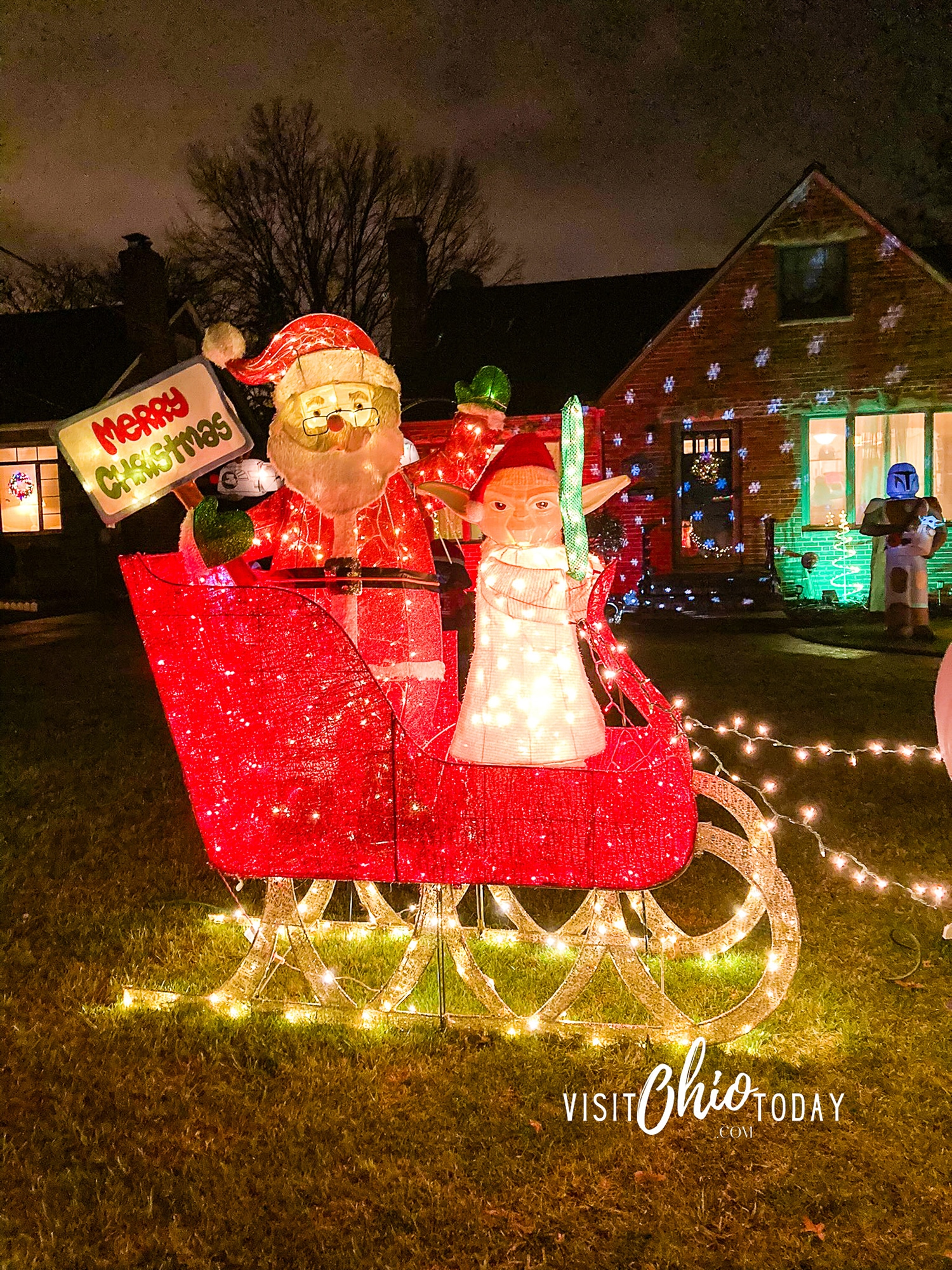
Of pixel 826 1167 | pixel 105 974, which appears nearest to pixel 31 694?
pixel 105 974

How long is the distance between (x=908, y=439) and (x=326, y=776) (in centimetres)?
1475

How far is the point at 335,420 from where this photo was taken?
12.0 ft

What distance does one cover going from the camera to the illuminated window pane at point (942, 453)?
15469 millimetres

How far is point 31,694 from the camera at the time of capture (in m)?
9.65

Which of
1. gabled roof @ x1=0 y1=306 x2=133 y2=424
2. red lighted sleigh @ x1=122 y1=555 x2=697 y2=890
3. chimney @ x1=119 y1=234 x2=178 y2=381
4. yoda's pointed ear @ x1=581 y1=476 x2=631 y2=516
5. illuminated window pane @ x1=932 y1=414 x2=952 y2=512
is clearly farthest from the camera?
gabled roof @ x1=0 y1=306 x2=133 y2=424

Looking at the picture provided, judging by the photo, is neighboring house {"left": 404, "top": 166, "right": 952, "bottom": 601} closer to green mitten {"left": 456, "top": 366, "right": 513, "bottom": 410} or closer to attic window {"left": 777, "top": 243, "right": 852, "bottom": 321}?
attic window {"left": 777, "top": 243, "right": 852, "bottom": 321}

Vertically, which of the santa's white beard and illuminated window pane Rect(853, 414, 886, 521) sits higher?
illuminated window pane Rect(853, 414, 886, 521)

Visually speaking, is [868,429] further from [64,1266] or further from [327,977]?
[64,1266]

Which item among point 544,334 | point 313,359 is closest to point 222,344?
point 313,359

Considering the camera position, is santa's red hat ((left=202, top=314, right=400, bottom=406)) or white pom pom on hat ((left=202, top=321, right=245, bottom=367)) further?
santa's red hat ((left=202, top=314, right=400, bottom=406))

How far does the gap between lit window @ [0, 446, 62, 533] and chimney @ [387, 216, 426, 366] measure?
731cm

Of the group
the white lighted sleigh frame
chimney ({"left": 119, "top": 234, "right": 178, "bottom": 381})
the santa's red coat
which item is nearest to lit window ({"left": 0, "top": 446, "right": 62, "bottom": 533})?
chimney ({"left": 119, "top": 234, "right": 178, "bottom": 381})

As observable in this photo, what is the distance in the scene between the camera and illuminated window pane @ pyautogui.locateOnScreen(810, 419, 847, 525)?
1571 cm
